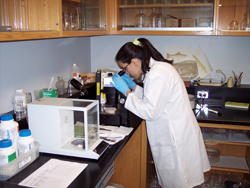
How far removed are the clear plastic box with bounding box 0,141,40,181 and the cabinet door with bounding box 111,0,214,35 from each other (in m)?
1.62

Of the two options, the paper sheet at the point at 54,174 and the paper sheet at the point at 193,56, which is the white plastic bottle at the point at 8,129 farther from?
the paper sheet at the point at 193,56

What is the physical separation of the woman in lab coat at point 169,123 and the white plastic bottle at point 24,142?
0.71 meters

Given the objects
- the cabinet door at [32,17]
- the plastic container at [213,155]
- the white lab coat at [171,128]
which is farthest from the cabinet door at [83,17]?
the plastic container at [213,155]

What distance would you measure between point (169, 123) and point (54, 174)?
0.88m

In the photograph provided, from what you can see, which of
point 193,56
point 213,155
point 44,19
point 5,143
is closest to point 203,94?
point 193,56

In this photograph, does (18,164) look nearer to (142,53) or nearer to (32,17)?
(32,17)

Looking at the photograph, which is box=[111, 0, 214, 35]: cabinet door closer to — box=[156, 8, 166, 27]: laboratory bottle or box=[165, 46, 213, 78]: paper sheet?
box=[156, 8, 166, 27]: laboratory bottle

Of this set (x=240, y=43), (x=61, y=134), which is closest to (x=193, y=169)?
(x=61, y=134)

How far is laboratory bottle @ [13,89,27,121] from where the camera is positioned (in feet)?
5.51

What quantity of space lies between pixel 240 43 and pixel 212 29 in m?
0.54

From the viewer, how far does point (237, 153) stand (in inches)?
114

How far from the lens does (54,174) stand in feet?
4.23

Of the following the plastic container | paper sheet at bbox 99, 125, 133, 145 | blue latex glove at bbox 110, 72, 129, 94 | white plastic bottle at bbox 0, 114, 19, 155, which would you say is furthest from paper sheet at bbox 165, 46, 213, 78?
white plastic bottle at bbox 0, 114, 19, 155

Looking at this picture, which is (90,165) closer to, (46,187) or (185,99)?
(46,187)
